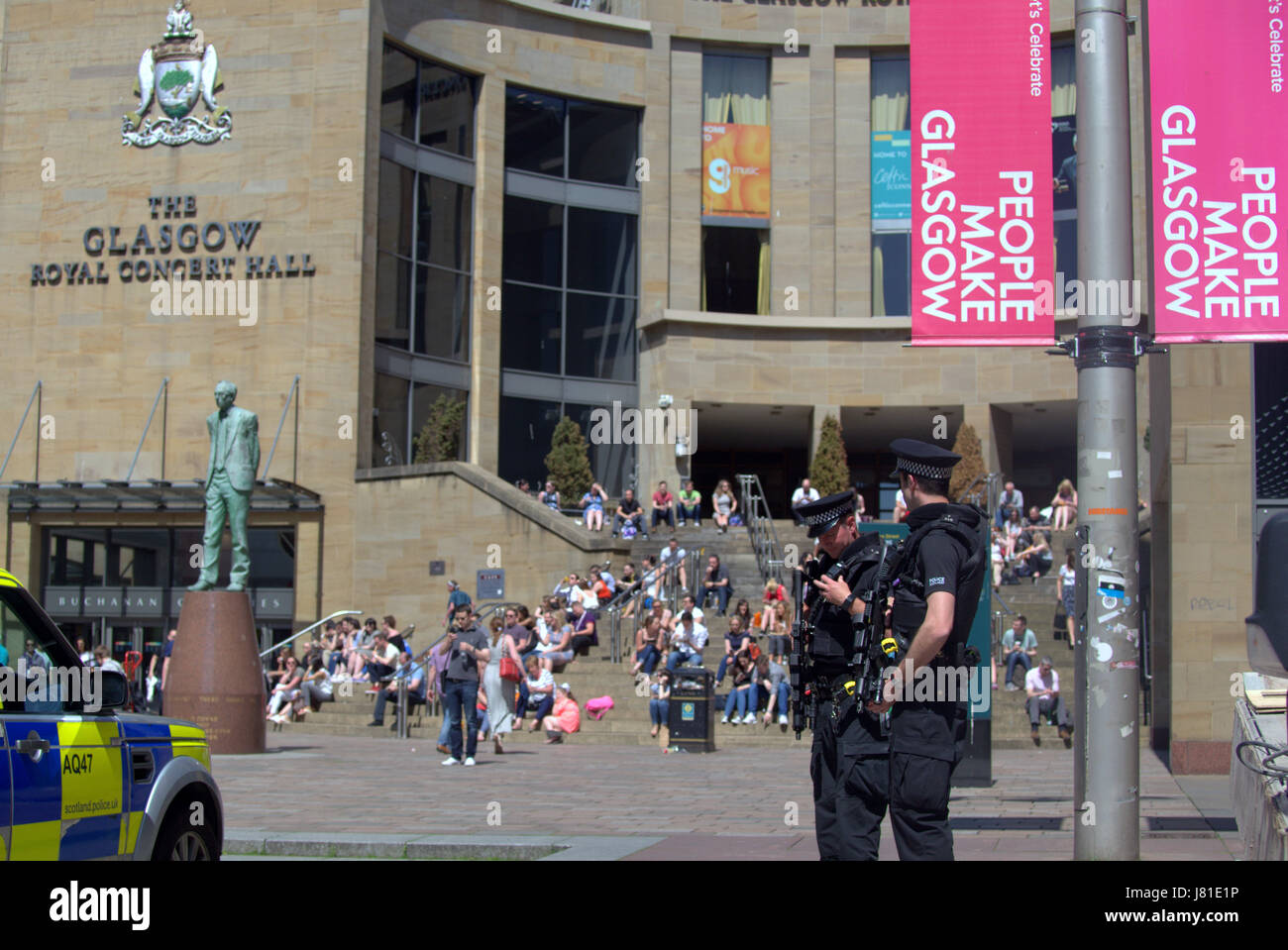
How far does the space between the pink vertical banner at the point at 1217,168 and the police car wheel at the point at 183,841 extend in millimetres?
5829

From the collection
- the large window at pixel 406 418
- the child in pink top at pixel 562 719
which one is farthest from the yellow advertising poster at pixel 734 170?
the child in pink top at pixel 562 719

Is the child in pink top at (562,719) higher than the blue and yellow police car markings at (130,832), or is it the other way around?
the blue and yellow police car markings at (130,832)

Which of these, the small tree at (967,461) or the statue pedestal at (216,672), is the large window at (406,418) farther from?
the statue pedestal at (216,672)

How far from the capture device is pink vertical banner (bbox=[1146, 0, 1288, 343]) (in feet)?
28.7

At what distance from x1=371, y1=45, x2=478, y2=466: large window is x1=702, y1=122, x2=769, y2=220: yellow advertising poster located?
597cm

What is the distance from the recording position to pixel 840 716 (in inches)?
245

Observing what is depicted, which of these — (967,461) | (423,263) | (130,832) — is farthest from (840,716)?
(423,263)

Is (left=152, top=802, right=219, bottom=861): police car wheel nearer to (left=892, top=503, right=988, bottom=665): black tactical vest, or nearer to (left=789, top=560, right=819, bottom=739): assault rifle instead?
(left=789, top=560, right=819, bottom=739): assault rifle

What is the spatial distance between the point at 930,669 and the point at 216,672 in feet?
44.5

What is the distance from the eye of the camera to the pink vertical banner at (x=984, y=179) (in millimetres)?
8914

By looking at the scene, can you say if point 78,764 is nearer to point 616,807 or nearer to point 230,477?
point 616,807

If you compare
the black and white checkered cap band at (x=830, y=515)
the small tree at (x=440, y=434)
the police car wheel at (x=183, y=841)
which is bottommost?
the police car wheel at (x=183, y=841)
